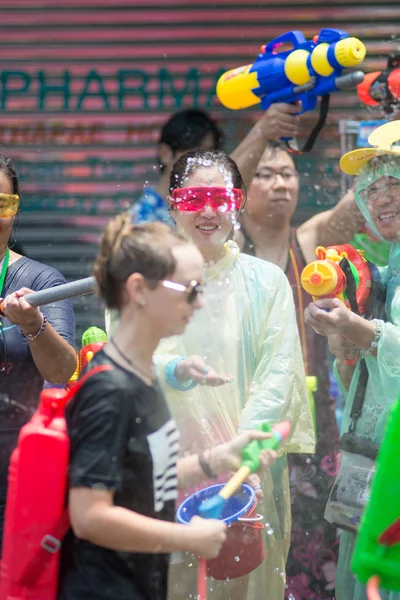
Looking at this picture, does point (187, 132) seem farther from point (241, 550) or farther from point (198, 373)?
point (241, 550)

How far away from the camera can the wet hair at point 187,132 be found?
14.8 feet

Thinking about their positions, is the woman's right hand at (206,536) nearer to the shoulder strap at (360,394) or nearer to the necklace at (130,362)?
the necklace at (130,362)

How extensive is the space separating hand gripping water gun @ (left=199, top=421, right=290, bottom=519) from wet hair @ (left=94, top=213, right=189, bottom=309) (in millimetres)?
465

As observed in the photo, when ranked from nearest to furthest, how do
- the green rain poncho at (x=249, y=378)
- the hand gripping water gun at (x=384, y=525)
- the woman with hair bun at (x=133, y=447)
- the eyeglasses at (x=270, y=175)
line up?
the hand gripping water gun at (x=384, y=525) → the woman with hair bun at (x=133, y=447) → the green rain poncho at (x=249, y=378) → the eyeglasses at (x=270, y=175)

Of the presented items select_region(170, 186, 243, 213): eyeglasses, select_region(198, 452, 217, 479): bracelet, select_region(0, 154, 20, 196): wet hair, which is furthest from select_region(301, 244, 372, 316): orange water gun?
select_region(0, 154, 20, 196): wet hair

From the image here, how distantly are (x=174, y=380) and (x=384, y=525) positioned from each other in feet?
3.85

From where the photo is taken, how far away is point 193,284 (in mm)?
2275

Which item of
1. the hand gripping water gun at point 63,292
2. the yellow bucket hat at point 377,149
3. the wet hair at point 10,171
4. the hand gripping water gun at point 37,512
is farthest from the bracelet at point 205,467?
the yellow bucket hat at point 377,149

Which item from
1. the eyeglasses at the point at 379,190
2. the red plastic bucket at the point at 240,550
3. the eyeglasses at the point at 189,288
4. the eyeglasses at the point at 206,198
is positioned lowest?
the red plastic bucket at the point at 240,550

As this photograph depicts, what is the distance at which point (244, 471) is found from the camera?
2.24m

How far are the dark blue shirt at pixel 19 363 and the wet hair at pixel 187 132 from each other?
1.41 meters

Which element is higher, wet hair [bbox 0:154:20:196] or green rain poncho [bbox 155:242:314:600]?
wet hair [bbox 0:154:20:196]

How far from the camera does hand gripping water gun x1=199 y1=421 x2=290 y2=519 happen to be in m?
2.21

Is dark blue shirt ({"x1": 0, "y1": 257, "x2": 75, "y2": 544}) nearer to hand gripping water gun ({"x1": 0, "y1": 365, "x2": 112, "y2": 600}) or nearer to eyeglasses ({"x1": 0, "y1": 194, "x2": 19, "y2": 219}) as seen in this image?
eyeglasses ({"x1": 0, "y1": 194, "x2": 19, "y2": 219})
